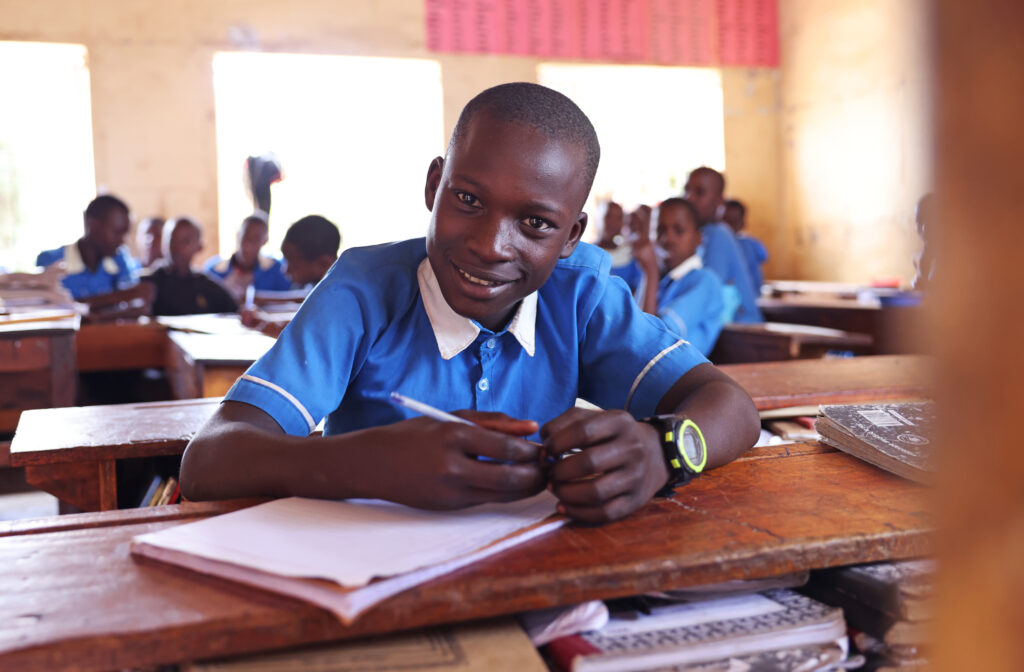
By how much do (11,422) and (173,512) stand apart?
2.46 m

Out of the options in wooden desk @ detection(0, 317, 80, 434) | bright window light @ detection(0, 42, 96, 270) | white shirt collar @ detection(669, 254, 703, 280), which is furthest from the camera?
bright window light @ detection(0, 42, 96, 270)

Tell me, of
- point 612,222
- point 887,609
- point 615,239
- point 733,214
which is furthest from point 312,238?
point 733,214

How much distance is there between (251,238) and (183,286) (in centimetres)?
66

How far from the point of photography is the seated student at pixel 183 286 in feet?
14.9

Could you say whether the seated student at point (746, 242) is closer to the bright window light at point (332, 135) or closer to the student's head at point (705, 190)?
the student's head at point (705, 190)

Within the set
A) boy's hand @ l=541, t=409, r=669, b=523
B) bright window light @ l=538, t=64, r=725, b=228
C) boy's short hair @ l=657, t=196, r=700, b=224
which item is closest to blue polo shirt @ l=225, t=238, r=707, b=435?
boy's hand @ l=541, t=409, r=669, b=523

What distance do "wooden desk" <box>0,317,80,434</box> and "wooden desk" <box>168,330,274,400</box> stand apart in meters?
0.34

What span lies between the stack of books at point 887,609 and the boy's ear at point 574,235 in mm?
542

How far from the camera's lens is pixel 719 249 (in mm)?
4168

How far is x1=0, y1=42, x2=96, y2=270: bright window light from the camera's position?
5.70m

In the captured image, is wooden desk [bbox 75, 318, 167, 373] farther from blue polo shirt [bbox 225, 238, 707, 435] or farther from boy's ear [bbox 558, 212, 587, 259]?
boy's ear [bbox 558, 212, 587, 259]

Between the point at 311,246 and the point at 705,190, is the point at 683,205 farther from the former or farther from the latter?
the point at 311,246

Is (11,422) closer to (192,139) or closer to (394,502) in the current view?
(394,502)

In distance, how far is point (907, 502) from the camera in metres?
0.82
